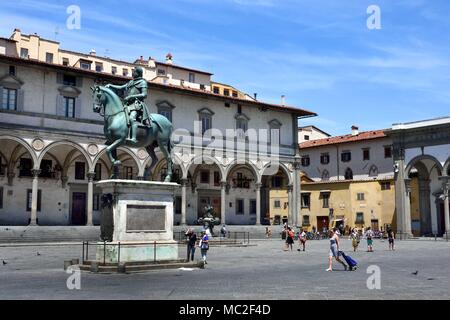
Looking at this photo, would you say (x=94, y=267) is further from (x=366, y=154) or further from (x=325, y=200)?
(x=366, y=154)

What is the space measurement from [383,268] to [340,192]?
3957 cm

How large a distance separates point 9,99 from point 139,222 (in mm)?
24114

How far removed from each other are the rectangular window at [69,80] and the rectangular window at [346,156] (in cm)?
3385

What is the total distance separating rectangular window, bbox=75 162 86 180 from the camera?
133ft

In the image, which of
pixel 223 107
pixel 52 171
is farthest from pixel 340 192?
pixel 52 171

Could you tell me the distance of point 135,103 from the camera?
50.9 ft

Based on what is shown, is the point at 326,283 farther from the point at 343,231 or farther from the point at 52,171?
the point at 343,231

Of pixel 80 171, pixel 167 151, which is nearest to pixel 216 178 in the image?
pixel 80 171

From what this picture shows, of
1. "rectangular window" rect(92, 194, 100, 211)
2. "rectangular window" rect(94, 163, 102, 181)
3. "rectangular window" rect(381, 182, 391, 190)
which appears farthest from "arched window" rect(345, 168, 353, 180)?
"rectangular window" rect(92, 194, 100, 211)

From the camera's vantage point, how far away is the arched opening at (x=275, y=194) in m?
48.8

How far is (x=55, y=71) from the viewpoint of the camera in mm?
36906

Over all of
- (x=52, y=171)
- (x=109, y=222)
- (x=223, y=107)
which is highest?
(x=223, y=107)

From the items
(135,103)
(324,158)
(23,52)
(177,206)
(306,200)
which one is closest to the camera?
(135,103)
